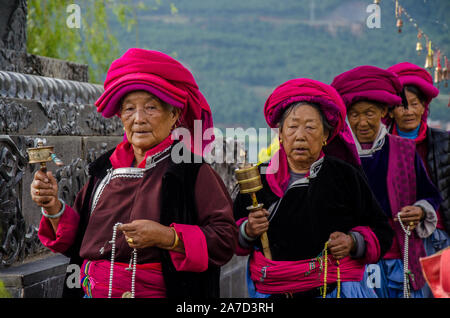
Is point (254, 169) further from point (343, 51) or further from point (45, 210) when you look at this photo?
point (343, 51)

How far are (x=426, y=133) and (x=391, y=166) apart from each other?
0.91m

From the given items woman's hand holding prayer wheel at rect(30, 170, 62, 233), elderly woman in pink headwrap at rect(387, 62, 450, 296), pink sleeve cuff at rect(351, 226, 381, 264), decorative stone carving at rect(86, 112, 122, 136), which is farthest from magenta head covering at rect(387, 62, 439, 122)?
woman's hand holding prayer wheel at rect(30, 170, 62, 233)

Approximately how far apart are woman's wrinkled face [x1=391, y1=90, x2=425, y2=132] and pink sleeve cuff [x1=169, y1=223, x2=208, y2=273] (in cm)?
267

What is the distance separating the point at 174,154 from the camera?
306 cm

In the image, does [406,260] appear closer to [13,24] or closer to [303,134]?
[303,134]

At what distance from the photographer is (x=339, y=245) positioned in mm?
3352

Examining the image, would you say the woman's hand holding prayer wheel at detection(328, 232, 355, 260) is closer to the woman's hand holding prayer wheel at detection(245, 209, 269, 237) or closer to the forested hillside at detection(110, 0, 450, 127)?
the woman's hand holding prayer wheel at detection(245, 209, 269, 237)

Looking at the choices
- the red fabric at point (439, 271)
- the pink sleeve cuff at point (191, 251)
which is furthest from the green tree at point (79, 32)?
the red fabric at point (439, 271)

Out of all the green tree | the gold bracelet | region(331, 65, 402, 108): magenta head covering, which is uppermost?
the green tree

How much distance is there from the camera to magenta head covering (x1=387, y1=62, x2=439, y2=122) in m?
5.10

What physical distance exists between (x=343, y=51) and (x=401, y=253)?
14375 millimetres

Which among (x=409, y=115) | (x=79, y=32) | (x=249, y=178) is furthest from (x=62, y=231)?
(x=79, y=32)
